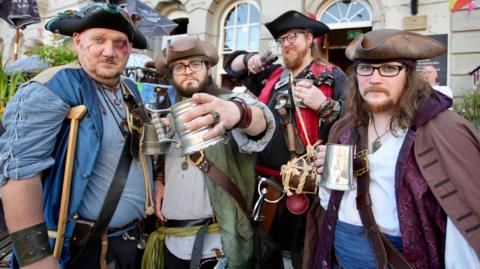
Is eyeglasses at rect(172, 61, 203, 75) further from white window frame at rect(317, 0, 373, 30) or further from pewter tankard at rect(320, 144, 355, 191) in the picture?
white window frame at rect(317, 0, 373, 30)

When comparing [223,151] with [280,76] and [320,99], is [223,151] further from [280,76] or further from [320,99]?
[280,76]

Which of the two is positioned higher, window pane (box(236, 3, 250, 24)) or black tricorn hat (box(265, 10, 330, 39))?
window pane (box(236, 3, 250, 24))

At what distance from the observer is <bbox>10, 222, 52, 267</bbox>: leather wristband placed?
1.57 m

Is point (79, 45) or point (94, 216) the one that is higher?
point (79, 45)

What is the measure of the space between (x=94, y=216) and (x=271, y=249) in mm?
1154

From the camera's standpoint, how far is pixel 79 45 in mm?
2014

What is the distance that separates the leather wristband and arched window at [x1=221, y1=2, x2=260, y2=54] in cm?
784

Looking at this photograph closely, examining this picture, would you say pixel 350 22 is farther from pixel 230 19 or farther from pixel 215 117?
pixel 215 117

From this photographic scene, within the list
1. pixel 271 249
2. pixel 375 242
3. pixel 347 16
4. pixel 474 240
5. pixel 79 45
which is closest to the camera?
pixel 474 240

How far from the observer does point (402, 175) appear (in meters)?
1.66

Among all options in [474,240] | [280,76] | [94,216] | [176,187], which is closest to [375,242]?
[474,240]

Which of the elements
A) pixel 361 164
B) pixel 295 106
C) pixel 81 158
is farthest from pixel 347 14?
pixel 81 158

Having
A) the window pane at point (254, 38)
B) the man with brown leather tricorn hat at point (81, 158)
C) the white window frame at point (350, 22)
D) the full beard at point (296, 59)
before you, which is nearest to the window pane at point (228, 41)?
the window pane at point (254, 38)

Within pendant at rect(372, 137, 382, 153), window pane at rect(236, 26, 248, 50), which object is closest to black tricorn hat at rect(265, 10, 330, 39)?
pendant at rect(372, 137, 382, 153)
